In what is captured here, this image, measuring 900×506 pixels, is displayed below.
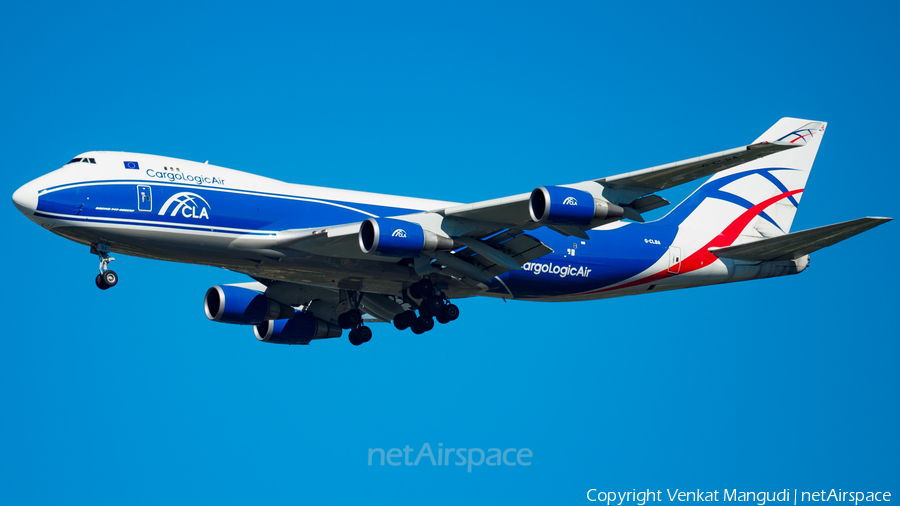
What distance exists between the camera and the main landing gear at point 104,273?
25891 millimetres

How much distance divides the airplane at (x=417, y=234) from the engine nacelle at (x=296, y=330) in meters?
0.05

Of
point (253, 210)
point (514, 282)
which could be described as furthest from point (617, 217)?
point (253, 210)

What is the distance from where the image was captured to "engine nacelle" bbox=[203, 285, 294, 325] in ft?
107

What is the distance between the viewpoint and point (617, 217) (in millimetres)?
25484

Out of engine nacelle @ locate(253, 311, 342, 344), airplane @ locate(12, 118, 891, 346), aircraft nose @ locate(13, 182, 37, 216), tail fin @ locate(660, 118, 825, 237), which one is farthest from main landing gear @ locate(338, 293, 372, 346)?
tail fin @ locate(660, 118, 825, 237)

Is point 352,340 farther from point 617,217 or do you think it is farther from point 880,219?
point 880,219

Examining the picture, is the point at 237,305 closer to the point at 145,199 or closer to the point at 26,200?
the point at 145,199

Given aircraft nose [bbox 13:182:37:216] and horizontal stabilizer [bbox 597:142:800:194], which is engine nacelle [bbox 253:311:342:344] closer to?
aircraft nose [bbox 13:182:37:216]

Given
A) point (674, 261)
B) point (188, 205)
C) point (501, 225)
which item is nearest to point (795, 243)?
point (674, 261)

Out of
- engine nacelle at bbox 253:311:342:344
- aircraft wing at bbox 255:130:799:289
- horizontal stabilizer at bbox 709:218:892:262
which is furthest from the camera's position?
engine nacelle at bbox 253:311:342:344

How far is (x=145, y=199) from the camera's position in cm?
2577

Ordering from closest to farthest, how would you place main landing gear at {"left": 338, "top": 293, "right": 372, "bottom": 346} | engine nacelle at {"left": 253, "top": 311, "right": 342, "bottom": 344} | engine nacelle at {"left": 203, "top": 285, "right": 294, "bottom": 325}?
main landing gear at {"left": 338, "top": 293, "right": 372, "bottom": 346}
engine nacelle at {"left": 203, "top": 285, "right": 294, "bottom": 325}
engine nacelle at {"left": 253, "top": 311, "right": 342, "bottom": 344}

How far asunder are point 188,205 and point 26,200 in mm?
4175

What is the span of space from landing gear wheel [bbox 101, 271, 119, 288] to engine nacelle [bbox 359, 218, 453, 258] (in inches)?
274
